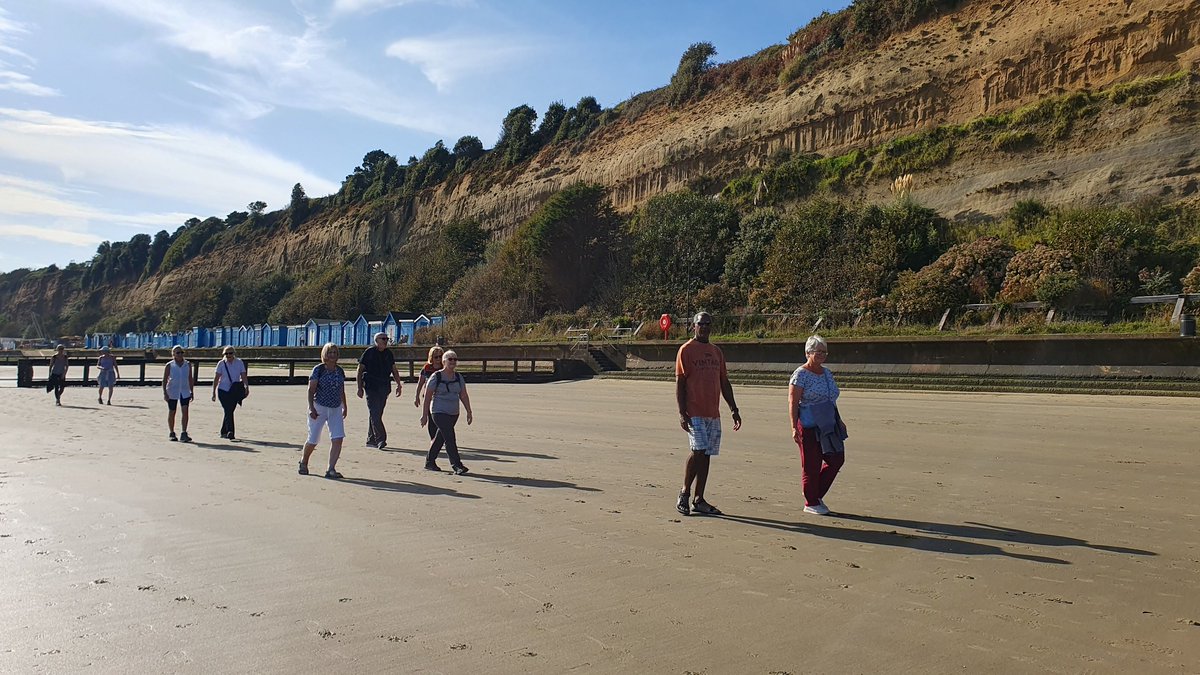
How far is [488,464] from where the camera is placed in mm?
10125

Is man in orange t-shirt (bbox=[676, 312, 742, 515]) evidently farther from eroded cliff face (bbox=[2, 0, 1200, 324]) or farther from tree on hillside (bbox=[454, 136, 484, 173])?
tree on hillside (bbox=[454, 136, 484, 173])

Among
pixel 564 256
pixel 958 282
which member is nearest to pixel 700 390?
pixel 958 282

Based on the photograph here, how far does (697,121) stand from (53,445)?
5030cm

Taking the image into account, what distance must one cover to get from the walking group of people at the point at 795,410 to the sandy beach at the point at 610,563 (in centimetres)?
41

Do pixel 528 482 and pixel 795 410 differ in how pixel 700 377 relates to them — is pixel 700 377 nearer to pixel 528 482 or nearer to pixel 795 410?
pixel 795 410

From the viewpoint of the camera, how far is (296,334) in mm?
72125

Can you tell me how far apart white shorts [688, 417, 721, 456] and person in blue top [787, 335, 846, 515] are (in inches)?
25.3

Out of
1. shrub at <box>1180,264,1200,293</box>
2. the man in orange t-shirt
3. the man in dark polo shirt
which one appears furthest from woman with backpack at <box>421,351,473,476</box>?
shrub at <box>1180,264,1200,293</box>

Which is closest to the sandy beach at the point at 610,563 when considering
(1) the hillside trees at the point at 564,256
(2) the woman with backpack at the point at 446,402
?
(2) the woman with backpack at the point at 446,402

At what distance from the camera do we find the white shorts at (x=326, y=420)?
9156mm

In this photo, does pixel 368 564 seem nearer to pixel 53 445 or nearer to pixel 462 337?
pixel 53 445

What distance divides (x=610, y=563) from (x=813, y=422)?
217 centimetres

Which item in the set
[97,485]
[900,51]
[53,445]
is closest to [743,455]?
[97,485]

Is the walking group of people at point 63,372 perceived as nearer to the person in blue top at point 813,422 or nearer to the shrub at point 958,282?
the person in blue top at point 813,422
